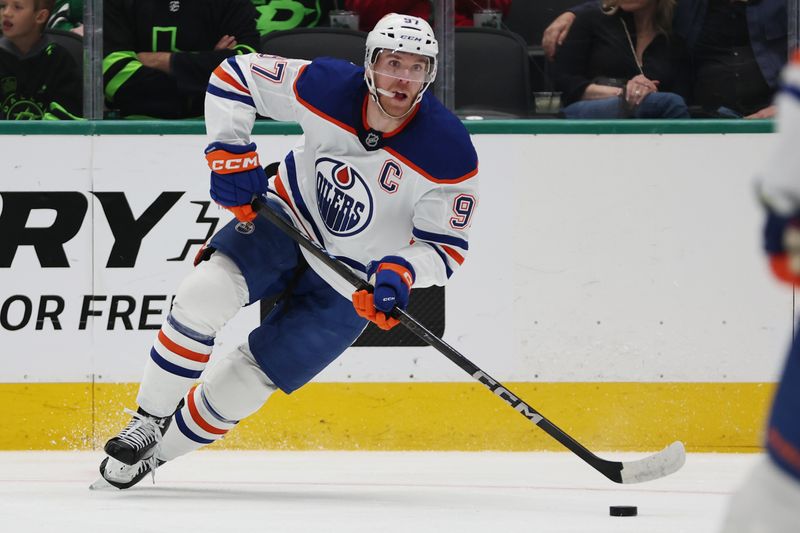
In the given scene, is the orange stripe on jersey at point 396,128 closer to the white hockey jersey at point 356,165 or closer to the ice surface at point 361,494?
the white hockey jersey at point 356,165

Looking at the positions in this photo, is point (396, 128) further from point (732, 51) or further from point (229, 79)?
point (732, 51)

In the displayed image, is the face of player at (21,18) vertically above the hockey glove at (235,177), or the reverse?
the face of player at (21,18)

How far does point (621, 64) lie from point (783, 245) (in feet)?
10.5

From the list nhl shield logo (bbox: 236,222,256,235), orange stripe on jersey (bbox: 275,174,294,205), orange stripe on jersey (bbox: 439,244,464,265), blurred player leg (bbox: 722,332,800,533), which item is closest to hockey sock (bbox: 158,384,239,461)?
nhl shield logo (bbox: 236,222,256,235)

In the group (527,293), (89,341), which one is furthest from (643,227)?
(89,341)

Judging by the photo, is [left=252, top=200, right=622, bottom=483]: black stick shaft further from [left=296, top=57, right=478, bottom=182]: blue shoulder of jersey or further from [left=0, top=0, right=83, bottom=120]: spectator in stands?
[left=0, top=0, right=83, bottom=120]: spectator in stands

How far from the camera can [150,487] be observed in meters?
3.51

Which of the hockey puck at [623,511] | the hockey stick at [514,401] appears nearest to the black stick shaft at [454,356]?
the hockey stick at [514,401]

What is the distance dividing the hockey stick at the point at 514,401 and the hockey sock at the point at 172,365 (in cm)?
33

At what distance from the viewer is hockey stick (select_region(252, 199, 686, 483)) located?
130 inches

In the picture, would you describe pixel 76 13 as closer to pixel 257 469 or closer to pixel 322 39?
pixel 322 39

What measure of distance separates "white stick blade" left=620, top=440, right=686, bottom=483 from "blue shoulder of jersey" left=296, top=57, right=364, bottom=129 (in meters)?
1.07

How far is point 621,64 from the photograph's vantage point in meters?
4.45

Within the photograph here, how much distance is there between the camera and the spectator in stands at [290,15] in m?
4.44
